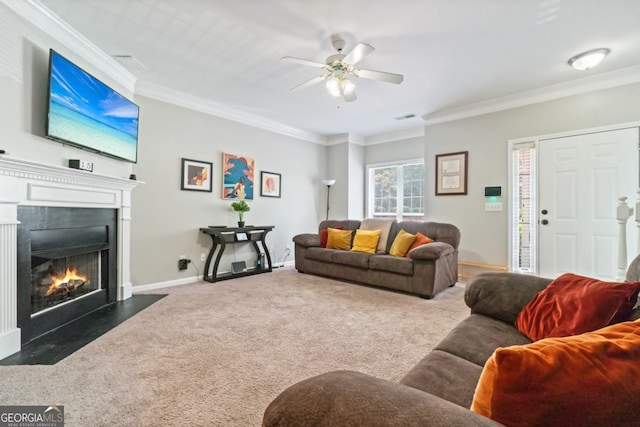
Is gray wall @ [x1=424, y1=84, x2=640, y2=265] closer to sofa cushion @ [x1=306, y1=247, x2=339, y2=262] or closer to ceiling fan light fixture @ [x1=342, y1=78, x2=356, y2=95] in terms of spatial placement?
sofa cushion @ [x1=306, y1=247, x2=339, y2=262]

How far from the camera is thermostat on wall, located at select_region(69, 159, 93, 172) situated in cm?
254

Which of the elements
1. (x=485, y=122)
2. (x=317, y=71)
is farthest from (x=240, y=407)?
(x=485, y=122)

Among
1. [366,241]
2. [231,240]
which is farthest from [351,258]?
[231,240]

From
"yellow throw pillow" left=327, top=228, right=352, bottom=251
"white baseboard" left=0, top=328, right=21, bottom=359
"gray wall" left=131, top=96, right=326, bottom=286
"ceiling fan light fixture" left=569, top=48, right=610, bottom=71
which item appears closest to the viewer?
"white baseboard" left=0, top=328, right=21, bottom=359

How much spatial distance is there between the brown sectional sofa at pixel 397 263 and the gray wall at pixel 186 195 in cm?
99

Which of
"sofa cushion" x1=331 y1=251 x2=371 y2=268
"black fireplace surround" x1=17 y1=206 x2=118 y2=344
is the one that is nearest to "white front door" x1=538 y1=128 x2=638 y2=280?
"sofa cushion" x1=331 y1=251 x2=371 y2=268

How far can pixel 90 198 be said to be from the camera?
9.16ft

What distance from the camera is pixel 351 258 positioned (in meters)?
4.06

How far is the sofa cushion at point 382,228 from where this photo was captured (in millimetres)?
4305

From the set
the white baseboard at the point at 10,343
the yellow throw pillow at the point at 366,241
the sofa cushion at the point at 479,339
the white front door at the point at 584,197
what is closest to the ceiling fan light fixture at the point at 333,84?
the yellow throw pillow at the point at 366,241

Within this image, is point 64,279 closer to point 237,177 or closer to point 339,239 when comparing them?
point 237,177

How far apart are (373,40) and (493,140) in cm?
261

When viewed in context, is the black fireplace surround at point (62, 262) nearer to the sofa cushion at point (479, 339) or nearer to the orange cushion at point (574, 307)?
the sofa cushion at point (479, 339)

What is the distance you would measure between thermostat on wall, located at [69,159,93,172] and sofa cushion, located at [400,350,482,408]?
121 inches
